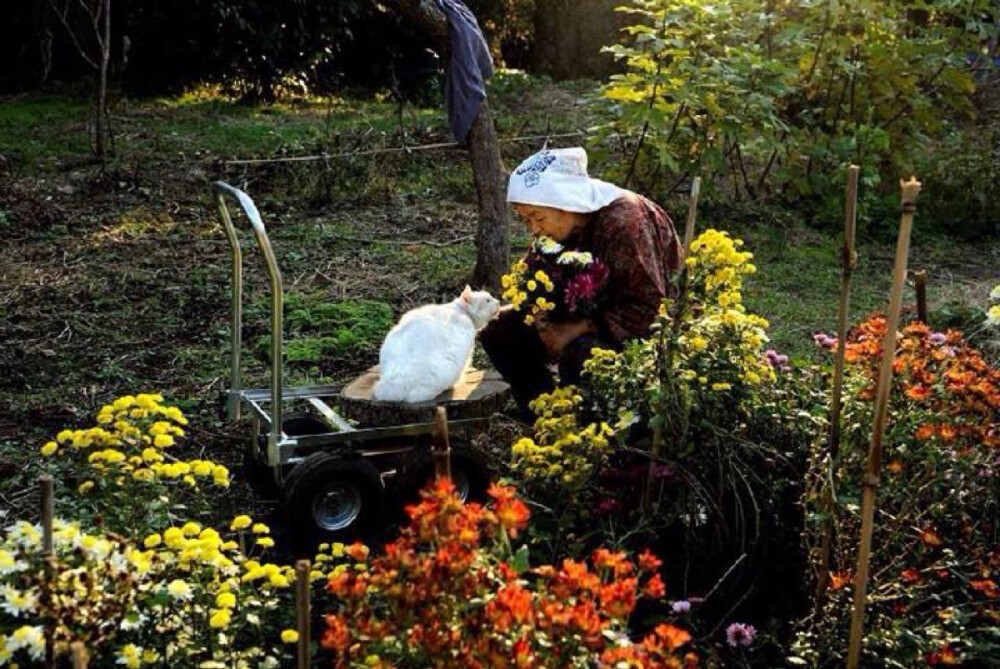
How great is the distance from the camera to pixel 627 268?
4293 mm

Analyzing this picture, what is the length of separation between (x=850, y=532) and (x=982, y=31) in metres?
5.61

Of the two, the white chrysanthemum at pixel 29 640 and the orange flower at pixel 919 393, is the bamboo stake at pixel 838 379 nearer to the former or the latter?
the orange flower at pixel 919 393

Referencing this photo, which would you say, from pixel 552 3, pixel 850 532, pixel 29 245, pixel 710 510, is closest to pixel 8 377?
pixel 29 245

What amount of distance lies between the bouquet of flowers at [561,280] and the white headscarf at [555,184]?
0.15 metres

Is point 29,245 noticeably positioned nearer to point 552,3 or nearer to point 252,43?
point 252,43

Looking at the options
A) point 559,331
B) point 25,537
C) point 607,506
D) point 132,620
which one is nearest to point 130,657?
point 132,620

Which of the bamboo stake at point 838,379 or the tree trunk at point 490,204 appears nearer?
the bamboo stake at point 838,379

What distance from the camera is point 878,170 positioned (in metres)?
8.40

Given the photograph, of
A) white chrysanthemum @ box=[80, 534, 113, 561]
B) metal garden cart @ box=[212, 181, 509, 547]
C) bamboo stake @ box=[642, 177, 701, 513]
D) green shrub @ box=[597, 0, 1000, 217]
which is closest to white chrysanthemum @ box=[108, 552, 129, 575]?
white chrysanthemum @ box=[80, 534, 113, 561]

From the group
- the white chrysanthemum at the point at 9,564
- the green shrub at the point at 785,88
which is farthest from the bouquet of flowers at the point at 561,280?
the green shrub at the point at 785,88

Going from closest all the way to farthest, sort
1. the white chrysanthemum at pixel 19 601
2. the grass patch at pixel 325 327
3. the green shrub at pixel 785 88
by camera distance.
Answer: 1. the white chrysanthemum at pixel 19 601
2. the grass patch at pixel 325 327
3. the green shrub at pixel 785 88

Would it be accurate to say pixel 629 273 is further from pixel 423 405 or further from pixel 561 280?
pixel 423 405

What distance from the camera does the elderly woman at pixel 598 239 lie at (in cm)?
428

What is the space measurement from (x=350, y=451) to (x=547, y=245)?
0.98 m
